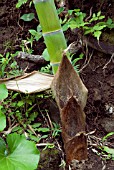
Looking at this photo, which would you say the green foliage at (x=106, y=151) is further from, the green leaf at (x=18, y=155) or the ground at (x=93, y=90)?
the green leaf at (x=18, y=155)

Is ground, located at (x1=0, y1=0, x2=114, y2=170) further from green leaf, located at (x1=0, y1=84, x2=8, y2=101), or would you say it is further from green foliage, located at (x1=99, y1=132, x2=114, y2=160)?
green leaf, located at (x1=0, y1=84, x2=8, y2=101)

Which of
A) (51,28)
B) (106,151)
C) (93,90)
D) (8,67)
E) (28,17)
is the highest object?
(51,28)

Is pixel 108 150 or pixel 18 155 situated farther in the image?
pixel 108 150

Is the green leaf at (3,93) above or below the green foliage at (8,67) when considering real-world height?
above

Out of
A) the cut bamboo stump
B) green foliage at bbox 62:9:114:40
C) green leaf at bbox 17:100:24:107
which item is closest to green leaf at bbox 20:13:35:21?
green foliage at bbox 62:9:114:40

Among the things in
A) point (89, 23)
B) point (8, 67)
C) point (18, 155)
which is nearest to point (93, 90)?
point (89, 23)

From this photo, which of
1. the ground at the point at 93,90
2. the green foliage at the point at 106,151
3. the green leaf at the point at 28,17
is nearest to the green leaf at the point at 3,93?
the ground at the point at 93,90

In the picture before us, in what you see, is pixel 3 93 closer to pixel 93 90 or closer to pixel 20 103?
pixel 20 103
